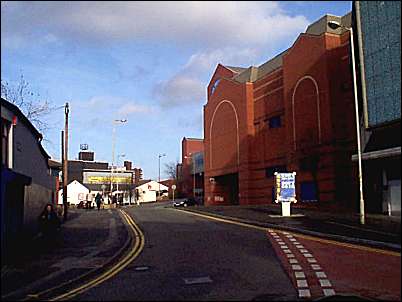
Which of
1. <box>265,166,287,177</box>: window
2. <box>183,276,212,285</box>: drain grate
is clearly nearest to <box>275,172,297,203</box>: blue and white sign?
<box>183,276,212,285</box>: drain grate

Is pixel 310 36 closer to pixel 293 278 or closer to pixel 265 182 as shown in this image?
pixel 265 182

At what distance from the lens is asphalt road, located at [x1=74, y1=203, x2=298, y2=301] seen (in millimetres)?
9242

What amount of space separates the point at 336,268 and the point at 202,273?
3359 mm

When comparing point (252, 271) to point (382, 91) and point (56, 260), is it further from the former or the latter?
point (382, 91)

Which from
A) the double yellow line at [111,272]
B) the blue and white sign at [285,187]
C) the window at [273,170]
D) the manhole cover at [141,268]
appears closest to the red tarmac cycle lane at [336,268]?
the manhole cover at [141,268]

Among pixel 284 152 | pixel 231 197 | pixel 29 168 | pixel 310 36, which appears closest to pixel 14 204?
pixel 29 168

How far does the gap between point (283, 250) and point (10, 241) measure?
875cm

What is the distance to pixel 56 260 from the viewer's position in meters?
13.9

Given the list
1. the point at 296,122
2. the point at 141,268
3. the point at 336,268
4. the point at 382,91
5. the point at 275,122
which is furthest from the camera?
the point at 275,122

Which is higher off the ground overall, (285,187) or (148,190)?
(148,190)

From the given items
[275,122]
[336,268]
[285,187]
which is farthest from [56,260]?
[275,122]

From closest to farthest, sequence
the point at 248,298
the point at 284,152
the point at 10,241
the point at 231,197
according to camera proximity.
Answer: the point at 248,298, the point at 10,241, the point at 284,152, the point at 231,197

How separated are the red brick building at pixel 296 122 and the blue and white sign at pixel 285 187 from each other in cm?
750

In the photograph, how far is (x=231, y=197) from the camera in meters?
63.5
